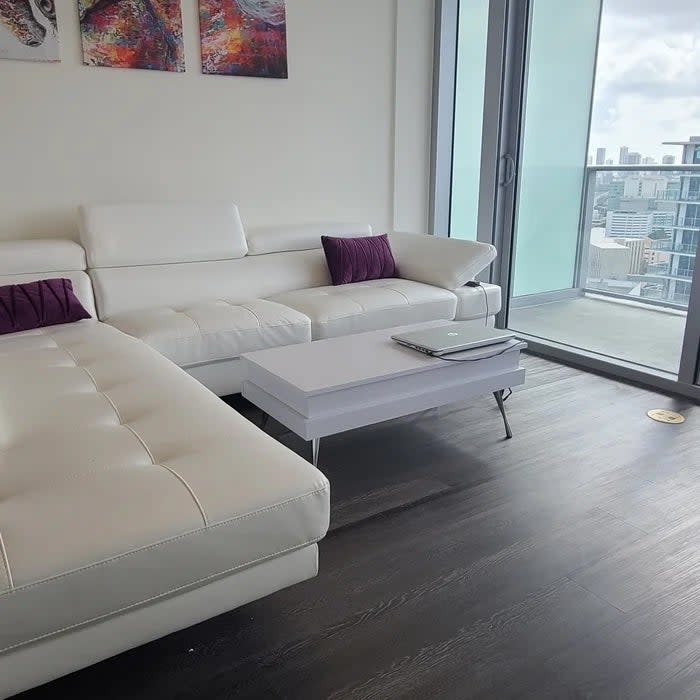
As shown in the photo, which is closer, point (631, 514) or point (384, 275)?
point (631, 514)

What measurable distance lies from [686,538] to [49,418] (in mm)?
1819

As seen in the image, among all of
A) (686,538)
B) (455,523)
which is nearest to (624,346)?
(686,538)

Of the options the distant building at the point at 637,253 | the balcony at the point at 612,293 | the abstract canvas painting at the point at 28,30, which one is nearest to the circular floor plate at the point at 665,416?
the balcony at the point at 612,293

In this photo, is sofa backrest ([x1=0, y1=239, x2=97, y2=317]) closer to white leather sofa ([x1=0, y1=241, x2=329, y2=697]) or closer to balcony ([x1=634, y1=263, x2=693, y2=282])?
white leather sofa ([x1=0, y1=241, x2=329, y2=697])

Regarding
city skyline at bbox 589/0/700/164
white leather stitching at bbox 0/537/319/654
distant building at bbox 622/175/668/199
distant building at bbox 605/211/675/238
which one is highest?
city skyline at bbox 589/0/700/164

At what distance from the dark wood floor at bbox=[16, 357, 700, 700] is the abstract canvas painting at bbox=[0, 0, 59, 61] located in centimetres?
215

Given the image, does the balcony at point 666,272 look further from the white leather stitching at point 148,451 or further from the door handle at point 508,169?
the white leather stitching at point 148,451

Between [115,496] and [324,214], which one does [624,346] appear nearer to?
[324,214]

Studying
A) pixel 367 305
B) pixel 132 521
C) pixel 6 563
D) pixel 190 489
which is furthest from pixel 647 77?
pixel 6 563

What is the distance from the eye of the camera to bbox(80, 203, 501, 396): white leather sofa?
263cm

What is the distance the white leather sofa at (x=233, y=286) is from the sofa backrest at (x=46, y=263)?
2.5 inches

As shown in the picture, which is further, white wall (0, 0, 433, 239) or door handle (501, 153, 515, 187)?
door handle (501, 153, 515, 187)

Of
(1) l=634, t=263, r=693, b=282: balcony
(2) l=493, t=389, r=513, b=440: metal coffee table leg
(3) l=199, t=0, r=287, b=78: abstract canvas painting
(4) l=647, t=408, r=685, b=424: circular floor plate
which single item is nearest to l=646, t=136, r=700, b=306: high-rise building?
(1) l=634, t=263, r=693, b=282: balcony

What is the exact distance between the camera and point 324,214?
387cm
